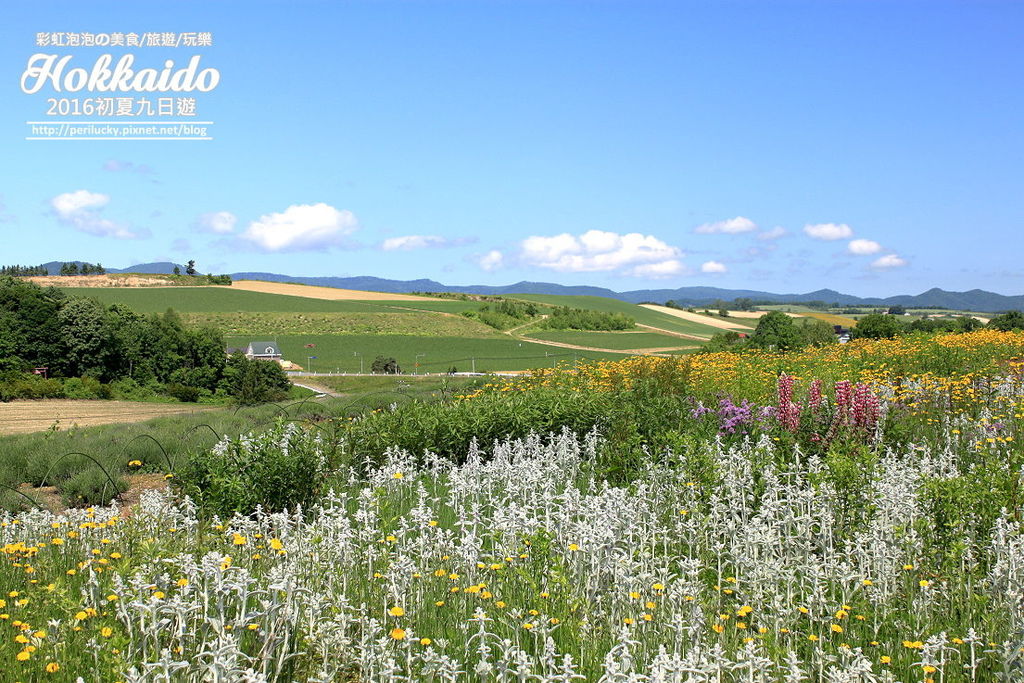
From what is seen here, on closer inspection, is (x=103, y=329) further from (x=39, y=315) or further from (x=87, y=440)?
(x=87, y=440)

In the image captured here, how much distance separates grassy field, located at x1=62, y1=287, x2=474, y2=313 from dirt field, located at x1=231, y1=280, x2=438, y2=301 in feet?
9.81

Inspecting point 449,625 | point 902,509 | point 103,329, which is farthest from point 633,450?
point 103,329

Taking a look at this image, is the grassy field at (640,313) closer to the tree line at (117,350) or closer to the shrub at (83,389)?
the tree line at (117,350)

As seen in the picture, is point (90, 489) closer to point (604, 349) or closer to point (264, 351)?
point (264, 351)

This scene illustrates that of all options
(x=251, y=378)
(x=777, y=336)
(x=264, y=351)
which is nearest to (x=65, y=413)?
(x=251, y=378)

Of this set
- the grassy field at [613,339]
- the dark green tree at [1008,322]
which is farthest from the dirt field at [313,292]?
the dark green tree at [1008,322]

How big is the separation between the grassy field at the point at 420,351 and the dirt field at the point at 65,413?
78.1ft

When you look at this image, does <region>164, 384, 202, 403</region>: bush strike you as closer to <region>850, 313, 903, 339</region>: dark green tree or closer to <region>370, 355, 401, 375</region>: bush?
<region>370, 355, 401, 375</region>: bush

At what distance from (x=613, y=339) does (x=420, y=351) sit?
18121mm

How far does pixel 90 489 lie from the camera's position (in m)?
9.56

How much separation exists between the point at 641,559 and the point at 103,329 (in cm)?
4638

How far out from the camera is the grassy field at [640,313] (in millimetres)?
83000

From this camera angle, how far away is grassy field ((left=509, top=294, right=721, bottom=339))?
272 ft

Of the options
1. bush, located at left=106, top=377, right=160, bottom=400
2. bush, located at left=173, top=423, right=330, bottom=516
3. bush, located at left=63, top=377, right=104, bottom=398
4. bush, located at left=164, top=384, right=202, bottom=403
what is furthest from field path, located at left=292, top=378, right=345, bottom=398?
bush, located at left=173, top=423, right=330, bottom=516
